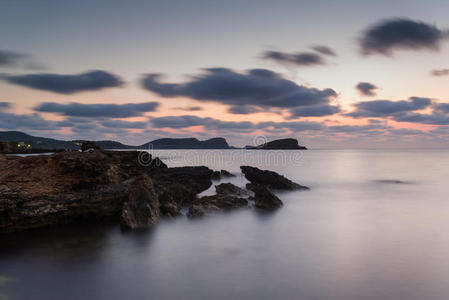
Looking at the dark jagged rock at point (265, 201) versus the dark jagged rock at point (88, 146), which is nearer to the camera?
the dark jagged rock at point (88, 146)

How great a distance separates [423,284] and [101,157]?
42.5 ft

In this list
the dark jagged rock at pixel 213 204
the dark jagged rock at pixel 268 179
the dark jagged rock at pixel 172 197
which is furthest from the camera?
the dark jagged rock at pixel 268 179

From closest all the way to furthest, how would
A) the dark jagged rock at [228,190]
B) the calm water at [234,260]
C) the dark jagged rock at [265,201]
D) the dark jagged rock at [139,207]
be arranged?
the calm water at [234,260] → the dark jagged rock at [139,207] → the dark jagged rock at [265,201] → the dark jagged rock at [228,190]

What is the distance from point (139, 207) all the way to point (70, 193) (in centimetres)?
285

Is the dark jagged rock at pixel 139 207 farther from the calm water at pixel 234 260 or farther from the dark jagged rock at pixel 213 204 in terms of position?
the dark jagged rock at pixel 213 204

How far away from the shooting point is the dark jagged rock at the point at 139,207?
12180 millimetres

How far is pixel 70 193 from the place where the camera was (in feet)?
40.5

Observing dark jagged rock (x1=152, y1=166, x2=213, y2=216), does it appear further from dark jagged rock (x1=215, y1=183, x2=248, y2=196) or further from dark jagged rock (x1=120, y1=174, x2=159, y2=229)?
dark jagged rock (x1=120, y1=174, x2=159, y2=229)

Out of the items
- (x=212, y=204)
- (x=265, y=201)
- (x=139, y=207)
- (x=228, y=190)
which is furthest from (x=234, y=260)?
(x=228, y=190)

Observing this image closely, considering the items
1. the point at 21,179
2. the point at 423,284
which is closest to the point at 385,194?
the point at 423,284

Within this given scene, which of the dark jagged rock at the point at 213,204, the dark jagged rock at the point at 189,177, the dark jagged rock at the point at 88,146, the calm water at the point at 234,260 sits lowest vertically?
the calm water at the point at 234,260

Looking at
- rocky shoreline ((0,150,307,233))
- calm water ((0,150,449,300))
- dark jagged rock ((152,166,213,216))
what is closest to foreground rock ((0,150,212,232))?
rocky shoreline ((0,150,307,233))

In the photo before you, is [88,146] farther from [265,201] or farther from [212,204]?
[265,201]

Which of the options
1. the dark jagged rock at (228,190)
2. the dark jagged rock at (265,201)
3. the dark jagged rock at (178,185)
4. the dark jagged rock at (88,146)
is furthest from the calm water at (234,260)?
the dark jagged rock at (88,146)
